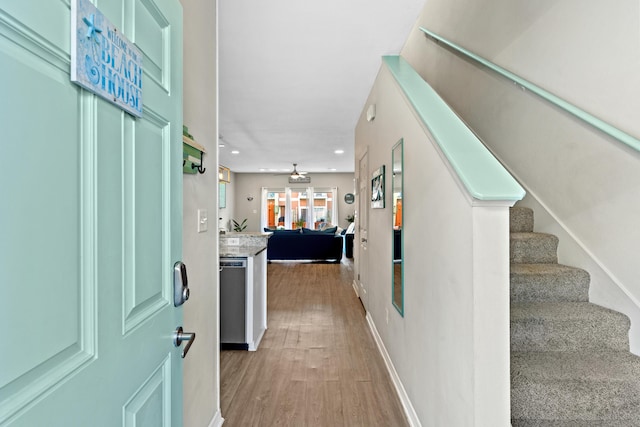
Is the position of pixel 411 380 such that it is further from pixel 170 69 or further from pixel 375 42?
pixel 375 42

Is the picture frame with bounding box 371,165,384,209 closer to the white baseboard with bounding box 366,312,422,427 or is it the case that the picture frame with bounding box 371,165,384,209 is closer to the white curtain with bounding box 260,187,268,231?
the white baseboard with bounding box 366,312,422,427

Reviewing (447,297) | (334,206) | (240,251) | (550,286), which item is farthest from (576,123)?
(334,206)

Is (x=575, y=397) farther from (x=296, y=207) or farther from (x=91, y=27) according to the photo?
(x=296, y=207)

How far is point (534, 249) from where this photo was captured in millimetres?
2080

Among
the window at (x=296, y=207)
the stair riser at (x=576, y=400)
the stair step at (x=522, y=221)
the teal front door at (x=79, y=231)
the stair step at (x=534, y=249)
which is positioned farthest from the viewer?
the window at (x=296, y=207)

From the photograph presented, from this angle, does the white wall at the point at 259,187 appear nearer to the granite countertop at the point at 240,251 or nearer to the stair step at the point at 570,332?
the granite countertop at the point at 240,251

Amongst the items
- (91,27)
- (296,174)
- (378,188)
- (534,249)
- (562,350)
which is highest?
(296,174)

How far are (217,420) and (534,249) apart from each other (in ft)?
7.17

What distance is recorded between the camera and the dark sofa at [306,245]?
24.7 feet

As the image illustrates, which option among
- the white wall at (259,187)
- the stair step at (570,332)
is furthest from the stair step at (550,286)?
the white wall at (259,187)

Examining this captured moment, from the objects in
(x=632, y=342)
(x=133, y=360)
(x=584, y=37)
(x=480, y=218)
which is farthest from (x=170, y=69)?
(x=632, y=342)

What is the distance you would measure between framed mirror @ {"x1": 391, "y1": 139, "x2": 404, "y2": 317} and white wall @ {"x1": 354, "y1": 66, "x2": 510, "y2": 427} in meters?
0.09

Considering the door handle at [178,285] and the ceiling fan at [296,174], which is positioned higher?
the ceiling fan at [296,174]

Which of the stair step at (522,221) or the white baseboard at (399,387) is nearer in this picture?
the white baseboard at (399,387)
